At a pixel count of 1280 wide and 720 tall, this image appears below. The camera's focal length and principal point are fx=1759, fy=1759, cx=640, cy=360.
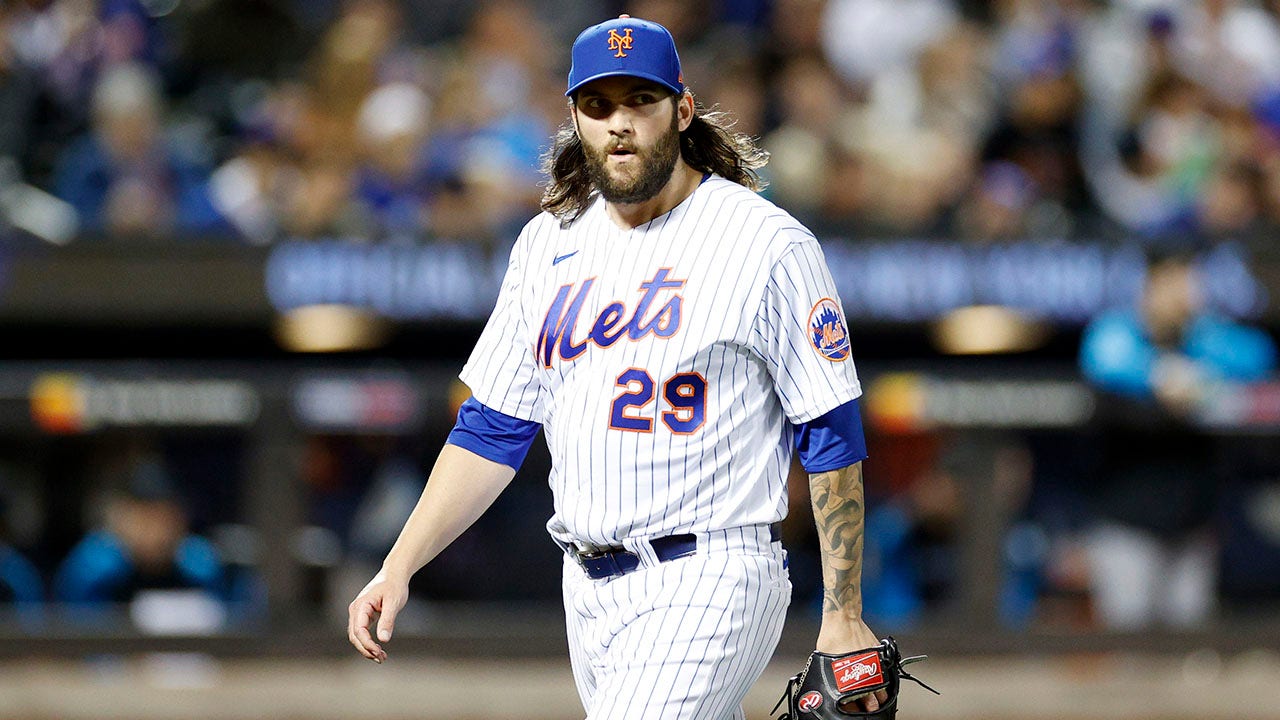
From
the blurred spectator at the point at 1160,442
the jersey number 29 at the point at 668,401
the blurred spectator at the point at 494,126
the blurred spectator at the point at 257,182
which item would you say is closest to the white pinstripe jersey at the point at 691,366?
the jersey number 29 at the point at 668,401

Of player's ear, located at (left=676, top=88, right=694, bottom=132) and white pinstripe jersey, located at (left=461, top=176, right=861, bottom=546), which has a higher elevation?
player's ear, located at (left=676, top=88, right=694, bottom=132)

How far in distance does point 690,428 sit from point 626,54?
0.66 meters

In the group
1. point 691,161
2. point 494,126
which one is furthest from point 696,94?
point 691,161

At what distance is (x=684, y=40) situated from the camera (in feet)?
27.4

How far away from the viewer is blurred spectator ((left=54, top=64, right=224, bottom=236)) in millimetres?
7348

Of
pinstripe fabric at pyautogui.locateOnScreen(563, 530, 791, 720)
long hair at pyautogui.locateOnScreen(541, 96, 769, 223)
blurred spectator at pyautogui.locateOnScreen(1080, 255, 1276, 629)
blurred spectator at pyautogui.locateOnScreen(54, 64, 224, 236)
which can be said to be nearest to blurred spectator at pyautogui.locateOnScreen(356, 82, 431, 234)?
blurred spectator at pyautogui.locateOnScreen(54, 64, 224, 236)

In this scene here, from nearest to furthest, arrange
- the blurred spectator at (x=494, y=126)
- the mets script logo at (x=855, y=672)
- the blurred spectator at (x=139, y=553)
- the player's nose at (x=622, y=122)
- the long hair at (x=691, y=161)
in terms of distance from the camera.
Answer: the mets script logo at (x=855, y=672)
the player's nose at (x=622, y=122)
the long hair at (x=691, y=161)
the blurred spectator at (x=139, y=553)
the blurred spectator at (x=494, y=126)

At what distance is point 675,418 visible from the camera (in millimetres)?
3080

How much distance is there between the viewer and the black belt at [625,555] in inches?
122

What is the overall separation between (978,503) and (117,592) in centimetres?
364

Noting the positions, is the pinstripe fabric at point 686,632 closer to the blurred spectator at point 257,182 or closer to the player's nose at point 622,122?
the player's nose at point 622,122

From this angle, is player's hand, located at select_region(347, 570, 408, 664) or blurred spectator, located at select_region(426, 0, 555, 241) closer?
player's hand, located at select_region(347, 570, 408, 664)

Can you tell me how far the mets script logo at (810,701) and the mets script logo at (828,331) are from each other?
572 mm

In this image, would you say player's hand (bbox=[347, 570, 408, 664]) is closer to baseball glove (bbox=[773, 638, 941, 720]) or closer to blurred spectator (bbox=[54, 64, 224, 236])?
baseball glove (bbox=[773, 638, 941, 720])
